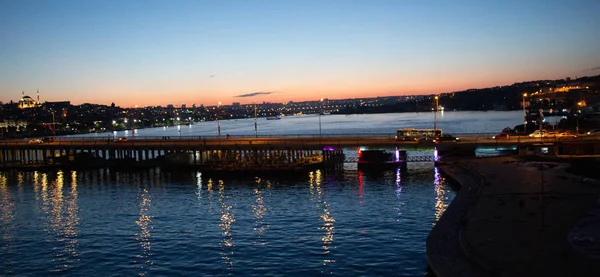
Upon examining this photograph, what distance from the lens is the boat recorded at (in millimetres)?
71669

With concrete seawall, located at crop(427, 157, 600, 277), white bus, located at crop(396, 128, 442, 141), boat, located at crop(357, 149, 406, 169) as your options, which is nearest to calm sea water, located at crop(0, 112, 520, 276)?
concrete seawall, located at crop(427, 157, 600, 277)

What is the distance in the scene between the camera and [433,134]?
8181cm

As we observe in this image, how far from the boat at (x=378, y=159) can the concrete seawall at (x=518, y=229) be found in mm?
25799

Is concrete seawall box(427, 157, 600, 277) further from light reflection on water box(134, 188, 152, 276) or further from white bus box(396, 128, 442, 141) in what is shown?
white bus box(396, 128, 442, 141)

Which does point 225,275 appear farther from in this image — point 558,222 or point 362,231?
point 558,222

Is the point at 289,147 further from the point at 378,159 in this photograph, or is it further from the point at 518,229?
the point at 518,229

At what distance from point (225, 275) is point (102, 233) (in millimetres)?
14379

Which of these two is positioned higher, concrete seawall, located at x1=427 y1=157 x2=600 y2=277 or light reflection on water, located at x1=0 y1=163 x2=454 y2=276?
concrete seawall, located at x1=427 y1=157 x2=600 y2=277

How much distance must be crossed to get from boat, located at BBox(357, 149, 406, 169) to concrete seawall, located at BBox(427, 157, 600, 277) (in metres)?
25.8

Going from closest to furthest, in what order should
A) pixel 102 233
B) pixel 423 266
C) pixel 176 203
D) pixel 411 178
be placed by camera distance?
pixel 423 266
pixel 102 233
pixel 176 203
pixel 411 178

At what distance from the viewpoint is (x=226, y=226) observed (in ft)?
125

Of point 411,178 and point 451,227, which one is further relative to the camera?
point 411,178

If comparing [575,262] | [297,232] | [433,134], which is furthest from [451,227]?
[433,134]

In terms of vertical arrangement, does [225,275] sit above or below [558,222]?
below
